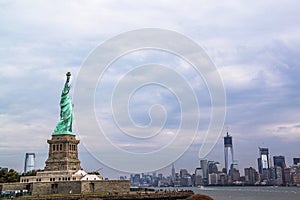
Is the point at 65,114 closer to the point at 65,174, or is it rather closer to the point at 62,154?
the point at 62,154

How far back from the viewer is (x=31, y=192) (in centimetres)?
8262

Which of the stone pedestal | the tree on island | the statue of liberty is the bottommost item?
the tree on island

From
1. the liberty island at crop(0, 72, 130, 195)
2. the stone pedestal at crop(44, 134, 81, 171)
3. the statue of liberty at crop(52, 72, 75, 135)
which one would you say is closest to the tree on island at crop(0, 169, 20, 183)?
the liberty island at crop(0, 72, 130, 195)

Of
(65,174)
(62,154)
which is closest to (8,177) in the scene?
(62,154)

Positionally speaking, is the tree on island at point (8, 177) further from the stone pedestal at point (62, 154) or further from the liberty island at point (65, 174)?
the stone pedestal at point (62, 154)

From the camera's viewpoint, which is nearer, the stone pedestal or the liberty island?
the liberty island

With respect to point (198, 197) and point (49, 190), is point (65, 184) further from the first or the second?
point (198, 197)

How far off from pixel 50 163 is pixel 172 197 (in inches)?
1146

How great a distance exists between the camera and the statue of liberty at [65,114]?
95938mm

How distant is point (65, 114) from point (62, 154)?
1158cm

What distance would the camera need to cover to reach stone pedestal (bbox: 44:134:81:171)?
90.6m

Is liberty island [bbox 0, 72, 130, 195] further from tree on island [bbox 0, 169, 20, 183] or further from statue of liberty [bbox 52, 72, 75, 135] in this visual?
tree on island [bbox 0, 169, 20, 183]

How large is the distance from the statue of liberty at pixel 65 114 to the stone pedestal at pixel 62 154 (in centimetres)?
173

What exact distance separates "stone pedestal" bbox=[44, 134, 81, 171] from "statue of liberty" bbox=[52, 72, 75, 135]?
1.73 m
